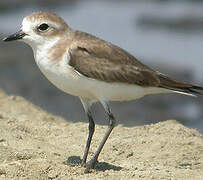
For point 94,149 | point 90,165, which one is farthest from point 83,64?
point 94,149

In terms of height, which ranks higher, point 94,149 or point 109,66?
point 109,66

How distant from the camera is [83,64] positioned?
656 centimetres

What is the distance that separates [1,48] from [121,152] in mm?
13468

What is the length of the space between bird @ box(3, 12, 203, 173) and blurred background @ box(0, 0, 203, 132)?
327 inches

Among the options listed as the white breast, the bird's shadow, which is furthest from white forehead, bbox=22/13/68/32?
the bird's shadow

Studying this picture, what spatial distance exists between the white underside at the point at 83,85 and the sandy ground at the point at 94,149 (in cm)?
85

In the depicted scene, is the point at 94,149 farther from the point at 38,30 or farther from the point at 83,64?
the point at 38,30

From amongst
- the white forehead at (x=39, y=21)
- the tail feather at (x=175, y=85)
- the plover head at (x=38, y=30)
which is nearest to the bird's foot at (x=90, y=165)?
the tail feather at (x=175, y=85)

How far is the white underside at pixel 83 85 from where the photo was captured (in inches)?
253

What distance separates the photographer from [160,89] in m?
7.04

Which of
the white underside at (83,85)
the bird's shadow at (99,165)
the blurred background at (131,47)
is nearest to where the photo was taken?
the white underside at (83,85)

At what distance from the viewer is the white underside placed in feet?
21.1

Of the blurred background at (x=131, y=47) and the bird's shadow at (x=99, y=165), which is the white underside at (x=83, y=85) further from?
the blurred background at (x=131, y=47)

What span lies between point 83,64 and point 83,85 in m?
0.24
